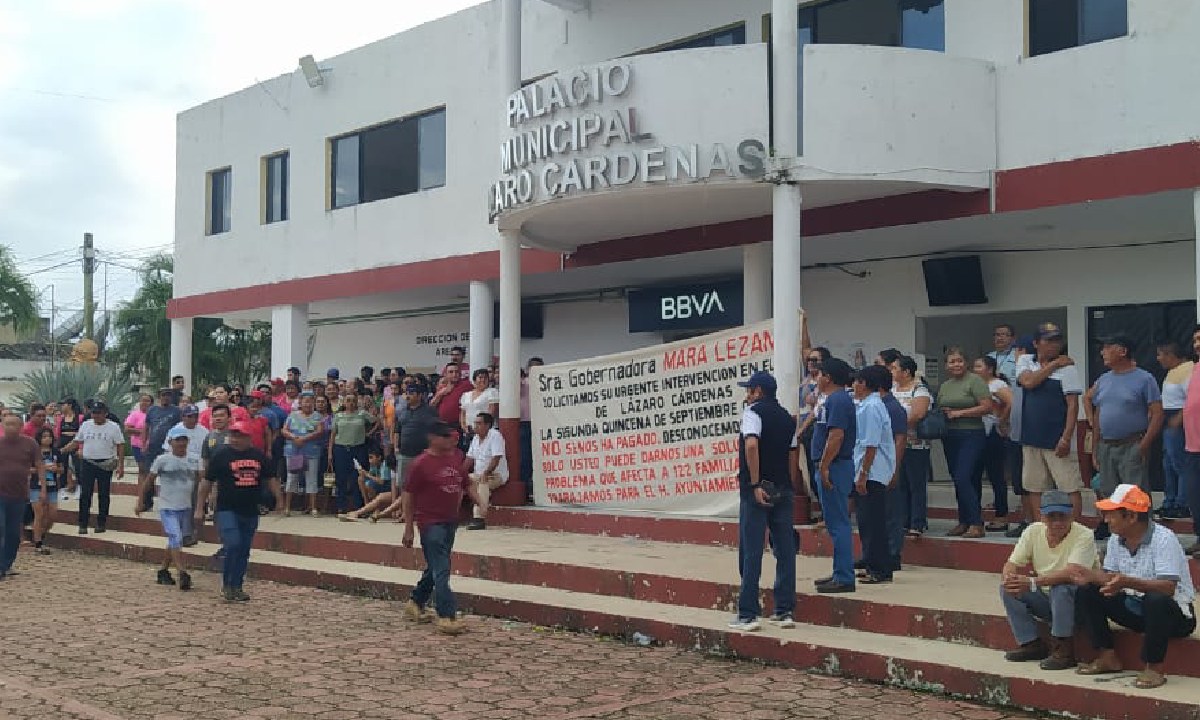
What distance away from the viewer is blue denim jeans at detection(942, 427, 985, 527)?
372 inches

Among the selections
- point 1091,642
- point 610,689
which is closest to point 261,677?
point 610,689

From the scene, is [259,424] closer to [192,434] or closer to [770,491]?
[192,434]

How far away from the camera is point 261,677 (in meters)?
7.62

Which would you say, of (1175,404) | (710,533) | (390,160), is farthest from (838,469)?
(390,160)

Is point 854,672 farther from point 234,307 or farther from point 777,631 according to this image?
point 234,307

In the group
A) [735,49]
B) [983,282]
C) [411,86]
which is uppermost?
[411,86]

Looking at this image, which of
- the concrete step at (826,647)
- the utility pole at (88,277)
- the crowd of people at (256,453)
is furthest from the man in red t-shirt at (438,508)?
the utility pole at (88,277)

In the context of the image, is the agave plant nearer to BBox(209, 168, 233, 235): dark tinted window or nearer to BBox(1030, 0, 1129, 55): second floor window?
BBox(209, 168, 233, 235): dark tinted window

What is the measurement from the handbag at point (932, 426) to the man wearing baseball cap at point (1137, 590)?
2725 millimetres

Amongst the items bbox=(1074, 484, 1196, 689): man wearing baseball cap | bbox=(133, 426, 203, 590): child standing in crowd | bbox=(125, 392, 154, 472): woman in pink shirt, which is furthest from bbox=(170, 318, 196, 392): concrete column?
bbox=(1074, 484, 1196, 689): man wearing baseball cap

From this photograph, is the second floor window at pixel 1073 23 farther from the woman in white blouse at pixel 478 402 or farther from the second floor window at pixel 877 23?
the woman in white blouse at pixel 478 402

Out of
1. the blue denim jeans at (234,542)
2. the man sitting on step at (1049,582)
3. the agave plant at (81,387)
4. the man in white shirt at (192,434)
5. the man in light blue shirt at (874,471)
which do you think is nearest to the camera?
the man sitting on step at (1049,582)

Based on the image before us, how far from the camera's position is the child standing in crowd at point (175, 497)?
11.8m

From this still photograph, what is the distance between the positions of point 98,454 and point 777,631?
1051 cm
